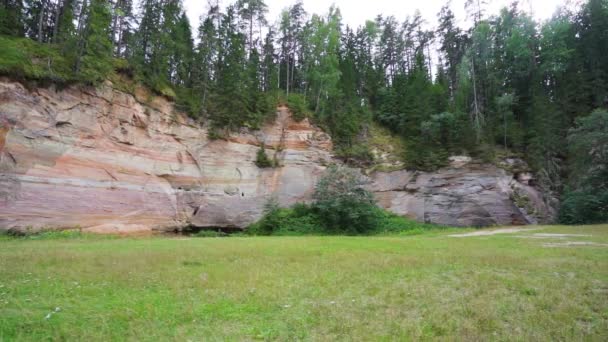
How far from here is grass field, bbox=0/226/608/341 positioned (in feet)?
13.4

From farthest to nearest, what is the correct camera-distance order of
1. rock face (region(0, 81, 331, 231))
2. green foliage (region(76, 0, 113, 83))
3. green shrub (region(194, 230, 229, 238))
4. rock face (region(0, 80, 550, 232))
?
green shrub (region(194, 230, 229, 238)) → green foliage (region(76, 0, 113, 83)) → rock face (region(0, 80, 550, 232)) → rock face (region(0, 81, 331, 231))

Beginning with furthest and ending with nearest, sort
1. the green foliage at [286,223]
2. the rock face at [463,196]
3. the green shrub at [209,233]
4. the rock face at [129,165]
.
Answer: the rock face at [463,196] → the green foliage at [286,223] → the green shrub at [209,233] → the rock face at [129,165]

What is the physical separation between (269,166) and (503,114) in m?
25.1

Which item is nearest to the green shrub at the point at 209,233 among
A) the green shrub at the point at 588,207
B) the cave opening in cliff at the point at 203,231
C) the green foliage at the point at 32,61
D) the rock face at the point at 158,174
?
the cave opening in cliff at the point at 203,231

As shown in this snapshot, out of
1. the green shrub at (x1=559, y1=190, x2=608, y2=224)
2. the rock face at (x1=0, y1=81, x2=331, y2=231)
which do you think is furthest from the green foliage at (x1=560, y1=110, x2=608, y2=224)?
the rock face at (x1=0, y1=81, x2=331, y2=231)

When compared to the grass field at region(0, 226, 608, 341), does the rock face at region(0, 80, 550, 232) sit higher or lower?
higher

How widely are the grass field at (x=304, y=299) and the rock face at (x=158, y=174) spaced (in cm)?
1036

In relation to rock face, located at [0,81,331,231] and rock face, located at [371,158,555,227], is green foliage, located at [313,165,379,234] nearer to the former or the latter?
rock face, located at [0,81,331,231]

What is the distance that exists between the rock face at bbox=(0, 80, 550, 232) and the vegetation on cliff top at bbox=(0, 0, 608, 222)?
185cm

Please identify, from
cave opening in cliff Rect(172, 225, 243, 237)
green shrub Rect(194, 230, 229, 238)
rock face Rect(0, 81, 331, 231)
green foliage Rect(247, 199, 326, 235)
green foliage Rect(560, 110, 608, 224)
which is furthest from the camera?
green foliage Rect(560, 110, 608, 224)

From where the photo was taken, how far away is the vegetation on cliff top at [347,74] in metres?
24.9

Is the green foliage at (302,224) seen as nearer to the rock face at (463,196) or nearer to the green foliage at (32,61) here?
the rock face at (463,196)

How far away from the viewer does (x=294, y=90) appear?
40938mm

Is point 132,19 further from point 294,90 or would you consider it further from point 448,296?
point 448,296
